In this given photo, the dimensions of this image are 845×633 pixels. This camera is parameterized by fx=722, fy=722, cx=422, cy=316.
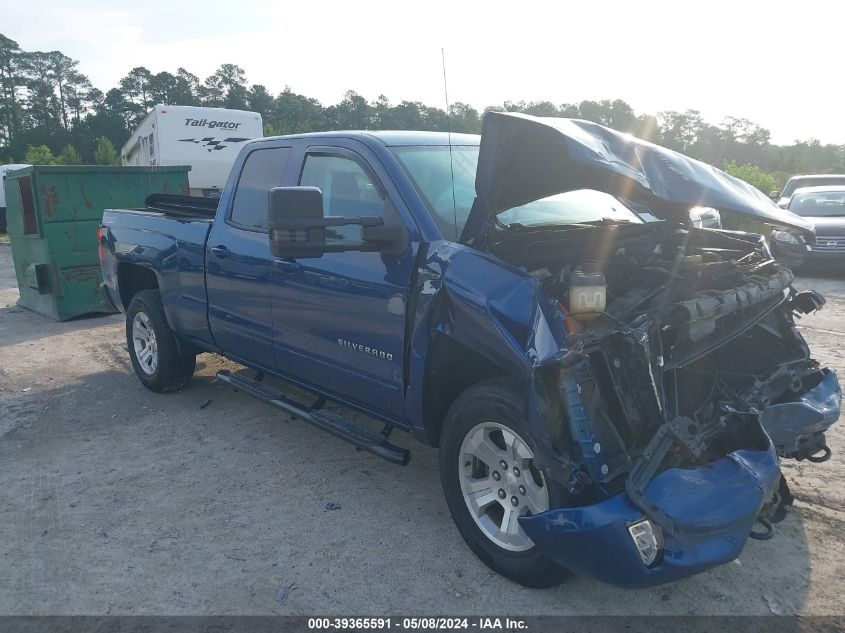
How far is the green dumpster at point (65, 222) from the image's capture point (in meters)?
8.97

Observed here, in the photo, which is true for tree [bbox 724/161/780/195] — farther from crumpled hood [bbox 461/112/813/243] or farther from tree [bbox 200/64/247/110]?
tree [bbox 200/64/247/110]

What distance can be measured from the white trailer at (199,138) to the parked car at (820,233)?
39.0ft

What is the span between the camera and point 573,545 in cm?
269

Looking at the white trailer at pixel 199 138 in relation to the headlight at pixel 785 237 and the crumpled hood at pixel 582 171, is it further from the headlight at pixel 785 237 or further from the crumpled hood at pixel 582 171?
the crumpled hood at pixel 582 171

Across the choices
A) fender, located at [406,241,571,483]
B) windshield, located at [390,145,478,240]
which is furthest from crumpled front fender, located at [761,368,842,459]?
windshield, located at [390,145,478,240]

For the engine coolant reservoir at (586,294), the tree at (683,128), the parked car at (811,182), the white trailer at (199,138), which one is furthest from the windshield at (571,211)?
the white trailer at (199,138)

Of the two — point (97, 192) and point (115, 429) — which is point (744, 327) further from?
point (97, 192)

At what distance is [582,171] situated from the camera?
3.39m

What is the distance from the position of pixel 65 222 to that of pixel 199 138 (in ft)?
28.3

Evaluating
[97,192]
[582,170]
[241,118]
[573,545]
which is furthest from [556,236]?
[241,118]

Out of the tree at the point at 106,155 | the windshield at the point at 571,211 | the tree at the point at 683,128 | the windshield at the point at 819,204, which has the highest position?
the tree at the point at 106,155

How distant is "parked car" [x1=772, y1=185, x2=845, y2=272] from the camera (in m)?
10.6

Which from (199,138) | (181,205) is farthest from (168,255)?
(199,138)

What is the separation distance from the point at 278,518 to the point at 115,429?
2.10 meters
